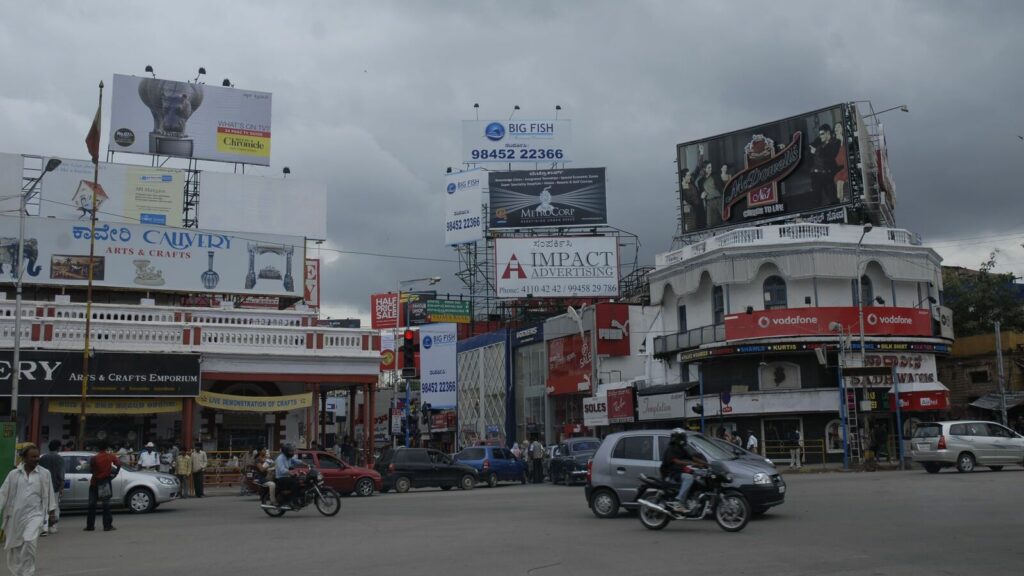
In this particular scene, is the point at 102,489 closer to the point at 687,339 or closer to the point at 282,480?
the point at 282,480

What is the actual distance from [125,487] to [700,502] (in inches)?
539

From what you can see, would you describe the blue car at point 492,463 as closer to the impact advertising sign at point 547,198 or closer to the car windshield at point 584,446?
the car windshield at point 584,446

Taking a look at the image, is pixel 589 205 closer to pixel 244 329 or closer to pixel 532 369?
pixel 532 369

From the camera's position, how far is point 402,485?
3117 centimetres

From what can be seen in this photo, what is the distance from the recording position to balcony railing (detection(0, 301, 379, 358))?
98.7ft

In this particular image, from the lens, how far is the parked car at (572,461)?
31.6m

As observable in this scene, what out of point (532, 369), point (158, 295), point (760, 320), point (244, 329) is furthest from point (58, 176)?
point (760, 320)

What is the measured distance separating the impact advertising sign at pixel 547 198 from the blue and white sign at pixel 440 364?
1198cm

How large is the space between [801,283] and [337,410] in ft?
178

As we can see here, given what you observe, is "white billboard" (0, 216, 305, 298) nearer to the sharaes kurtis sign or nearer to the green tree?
the sharaes kurtis sign

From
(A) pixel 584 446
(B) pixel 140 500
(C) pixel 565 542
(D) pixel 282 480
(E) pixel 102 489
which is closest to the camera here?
(C) pixel 565 542

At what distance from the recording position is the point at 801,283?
4284 centimetres

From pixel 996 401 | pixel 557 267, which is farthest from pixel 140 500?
pixel 557 267

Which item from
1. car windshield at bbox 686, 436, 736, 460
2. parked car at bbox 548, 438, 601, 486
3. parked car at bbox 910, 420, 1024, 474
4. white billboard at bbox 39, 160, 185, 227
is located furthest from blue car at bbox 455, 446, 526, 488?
white billboard at bbox 39, 160, 185, 227
